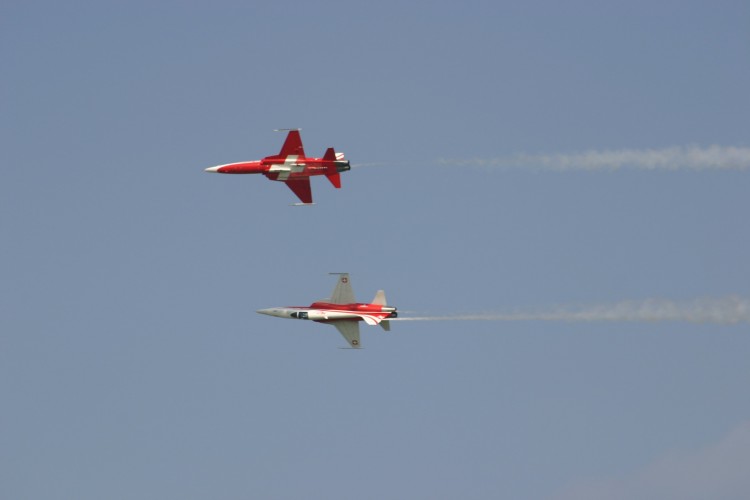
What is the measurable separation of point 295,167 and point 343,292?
9.57 metres

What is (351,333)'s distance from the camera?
118750 millimetres

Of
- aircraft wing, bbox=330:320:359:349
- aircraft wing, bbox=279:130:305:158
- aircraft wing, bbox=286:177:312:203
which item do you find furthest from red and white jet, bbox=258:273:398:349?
aircraft wing, bbox=279:130:305:158

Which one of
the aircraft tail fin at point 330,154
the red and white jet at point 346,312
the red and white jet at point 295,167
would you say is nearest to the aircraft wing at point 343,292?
the red and white jet at point 346,312

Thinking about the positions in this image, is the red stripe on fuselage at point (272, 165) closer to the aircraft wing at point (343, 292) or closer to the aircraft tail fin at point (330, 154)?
the aircraft tail fin at point (330, 154)

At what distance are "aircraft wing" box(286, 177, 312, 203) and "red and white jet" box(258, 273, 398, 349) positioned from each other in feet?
20.9

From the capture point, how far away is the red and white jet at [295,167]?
386ft

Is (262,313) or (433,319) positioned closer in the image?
(433,319)

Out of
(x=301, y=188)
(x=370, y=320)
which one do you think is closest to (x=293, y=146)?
(x=301, y=188)

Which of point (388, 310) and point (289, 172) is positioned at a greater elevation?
point (289, 172)

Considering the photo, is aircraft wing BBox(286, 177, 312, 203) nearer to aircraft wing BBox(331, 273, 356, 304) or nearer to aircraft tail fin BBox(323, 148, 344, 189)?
aircraft tail fin BBox(323, 148, 344, 189)

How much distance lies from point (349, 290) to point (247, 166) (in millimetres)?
11884

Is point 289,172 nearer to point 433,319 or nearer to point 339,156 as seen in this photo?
point 339,156

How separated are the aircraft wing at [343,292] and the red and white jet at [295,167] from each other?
20.8 feet

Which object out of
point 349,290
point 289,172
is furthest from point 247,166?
point 349,290
